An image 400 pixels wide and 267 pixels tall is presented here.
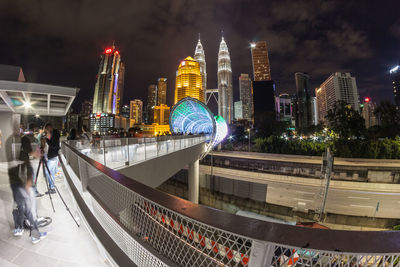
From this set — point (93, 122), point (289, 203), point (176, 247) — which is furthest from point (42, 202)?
point (93, 122)

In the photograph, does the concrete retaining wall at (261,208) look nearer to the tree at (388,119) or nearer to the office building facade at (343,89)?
the tree at (388,119)

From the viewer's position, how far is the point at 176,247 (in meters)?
1.41

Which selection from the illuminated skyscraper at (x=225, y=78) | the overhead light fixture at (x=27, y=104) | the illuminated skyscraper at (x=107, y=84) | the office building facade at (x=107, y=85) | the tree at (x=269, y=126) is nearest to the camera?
the overhead light fixture at (x=27, y=104)

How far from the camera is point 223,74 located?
173 m

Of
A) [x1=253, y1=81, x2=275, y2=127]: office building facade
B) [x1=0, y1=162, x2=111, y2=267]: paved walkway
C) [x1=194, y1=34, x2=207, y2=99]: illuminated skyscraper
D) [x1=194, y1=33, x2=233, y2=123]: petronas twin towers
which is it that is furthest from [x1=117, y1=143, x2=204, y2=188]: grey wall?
[x1=194, y1=34, x2=207, y2=99]: illuminated skyscraper

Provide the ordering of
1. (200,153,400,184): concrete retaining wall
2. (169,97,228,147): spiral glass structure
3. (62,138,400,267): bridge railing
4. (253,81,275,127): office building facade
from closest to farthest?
1. (62,138,400,267): bridge railing
2. (200,153,400,184): concrete retaining wall
3. (169,97,228,147): spiral glass structure
4. (253,81,275,127): office building facade

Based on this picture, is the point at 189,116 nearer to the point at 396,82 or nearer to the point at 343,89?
the point at 343,89

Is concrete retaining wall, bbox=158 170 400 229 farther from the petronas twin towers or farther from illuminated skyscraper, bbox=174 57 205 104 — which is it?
the petronas twin towers

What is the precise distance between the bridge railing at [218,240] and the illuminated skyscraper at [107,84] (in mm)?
163791

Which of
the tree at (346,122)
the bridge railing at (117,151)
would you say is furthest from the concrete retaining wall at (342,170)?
the bridge railing at (117,151)

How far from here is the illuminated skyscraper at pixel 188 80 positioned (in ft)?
388

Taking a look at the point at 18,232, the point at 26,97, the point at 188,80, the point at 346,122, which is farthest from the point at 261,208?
the point at 188,80

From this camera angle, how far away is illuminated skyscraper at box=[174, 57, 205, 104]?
118 metres

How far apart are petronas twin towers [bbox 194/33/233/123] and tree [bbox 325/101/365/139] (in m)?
125
